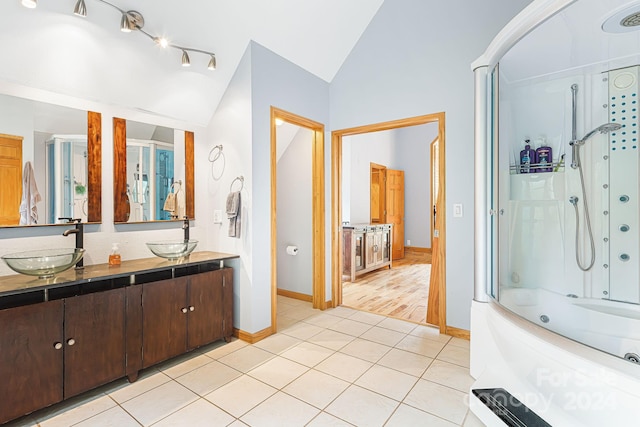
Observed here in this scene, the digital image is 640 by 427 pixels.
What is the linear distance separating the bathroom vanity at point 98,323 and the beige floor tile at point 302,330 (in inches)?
25.1

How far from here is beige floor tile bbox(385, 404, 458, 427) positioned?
171 centimetres

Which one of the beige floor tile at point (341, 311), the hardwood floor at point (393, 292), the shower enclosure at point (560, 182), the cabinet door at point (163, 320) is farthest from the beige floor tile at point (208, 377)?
the hardwood floor at point (393, 292)

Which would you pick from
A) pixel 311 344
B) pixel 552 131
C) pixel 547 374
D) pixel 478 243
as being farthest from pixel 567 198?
pixel 311 344

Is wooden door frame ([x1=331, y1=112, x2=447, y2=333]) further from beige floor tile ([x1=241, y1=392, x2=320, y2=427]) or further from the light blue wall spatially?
beige floor tile ([x1=241, y1=392, x2=320, y2=427])

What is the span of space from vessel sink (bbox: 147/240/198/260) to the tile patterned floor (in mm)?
824

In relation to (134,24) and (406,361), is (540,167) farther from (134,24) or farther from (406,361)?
(134,24)

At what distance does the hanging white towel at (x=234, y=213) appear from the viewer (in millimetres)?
2791

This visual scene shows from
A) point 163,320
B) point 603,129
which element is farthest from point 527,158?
point 163,320

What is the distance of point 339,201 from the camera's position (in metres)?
3.78

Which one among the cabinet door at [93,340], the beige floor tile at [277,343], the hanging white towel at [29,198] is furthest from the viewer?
the beige floor tile at [277,343]

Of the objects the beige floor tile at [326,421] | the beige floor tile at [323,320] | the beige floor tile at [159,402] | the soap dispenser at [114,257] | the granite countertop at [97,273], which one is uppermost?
the soap dispenser at [114,257]

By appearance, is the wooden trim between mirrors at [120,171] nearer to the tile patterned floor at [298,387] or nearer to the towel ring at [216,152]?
the towel ring at [216,152]

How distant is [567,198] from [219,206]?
2957 mm

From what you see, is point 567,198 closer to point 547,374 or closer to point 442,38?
point 547,374
